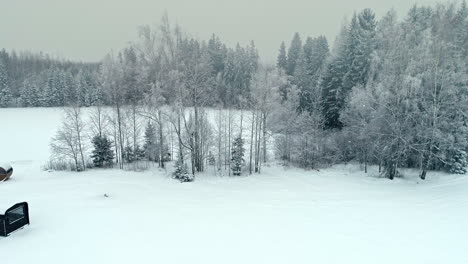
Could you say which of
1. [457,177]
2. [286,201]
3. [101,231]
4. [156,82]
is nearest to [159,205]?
[101,231]

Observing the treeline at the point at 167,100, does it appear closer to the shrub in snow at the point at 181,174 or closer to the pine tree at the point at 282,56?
the shrub in snow at the point at 181,174

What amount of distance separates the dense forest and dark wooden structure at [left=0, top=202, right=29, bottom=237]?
30.5ft

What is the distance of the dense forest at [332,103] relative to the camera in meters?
16.9

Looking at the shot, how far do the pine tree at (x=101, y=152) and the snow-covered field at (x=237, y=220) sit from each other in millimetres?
3894

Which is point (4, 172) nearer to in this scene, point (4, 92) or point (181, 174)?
point (181, 174)

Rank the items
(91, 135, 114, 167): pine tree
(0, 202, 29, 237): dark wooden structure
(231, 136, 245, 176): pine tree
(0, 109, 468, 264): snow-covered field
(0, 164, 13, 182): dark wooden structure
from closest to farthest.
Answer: (0, 109, 468, 264): snow-covered field
(0, 202, 29, 237): dark wooden structure
(0, 164, 13, 182): dark wooden structure
(231, 136, 245, 176): pine tree
(91, 135, 114, 167): pine tree

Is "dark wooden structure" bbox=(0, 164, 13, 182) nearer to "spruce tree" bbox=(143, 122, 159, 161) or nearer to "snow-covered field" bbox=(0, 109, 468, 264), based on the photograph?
"snow-covered field" bbox=(0, 109, 468, 264)

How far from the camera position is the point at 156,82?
18703 mm

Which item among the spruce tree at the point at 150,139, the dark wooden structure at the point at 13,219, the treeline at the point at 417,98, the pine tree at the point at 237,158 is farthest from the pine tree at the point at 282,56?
the dark wooden structure at the point at 13,219

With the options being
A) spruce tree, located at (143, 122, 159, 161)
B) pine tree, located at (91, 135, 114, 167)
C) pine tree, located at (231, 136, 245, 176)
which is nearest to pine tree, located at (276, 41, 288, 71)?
spruce tree, located at (143, 122, 159, 161)

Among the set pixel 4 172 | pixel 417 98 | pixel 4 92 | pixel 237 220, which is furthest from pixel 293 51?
pixel 4 92

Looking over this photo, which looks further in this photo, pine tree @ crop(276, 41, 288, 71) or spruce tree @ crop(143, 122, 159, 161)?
pine tree @ crop(276, 41, 288, 71)

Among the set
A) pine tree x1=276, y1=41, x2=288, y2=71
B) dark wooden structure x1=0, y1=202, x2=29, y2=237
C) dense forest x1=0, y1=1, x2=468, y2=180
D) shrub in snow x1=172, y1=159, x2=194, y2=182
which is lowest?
shrub in snow x1=172, y1=159, x2=194, y2=182

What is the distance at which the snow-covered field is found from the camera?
7.32 meters
